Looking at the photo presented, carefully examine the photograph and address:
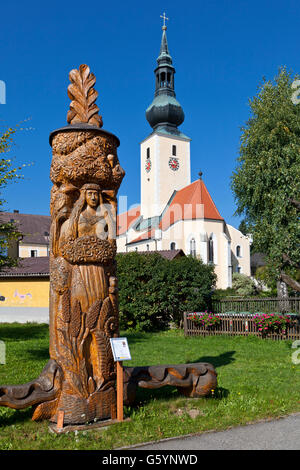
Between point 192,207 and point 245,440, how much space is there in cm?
4269

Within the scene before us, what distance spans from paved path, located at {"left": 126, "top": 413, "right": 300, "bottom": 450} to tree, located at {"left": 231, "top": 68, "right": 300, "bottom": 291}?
680cm

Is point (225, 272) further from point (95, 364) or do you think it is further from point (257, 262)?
point (95, 364)

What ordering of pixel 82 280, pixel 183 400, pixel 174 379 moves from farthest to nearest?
pixel 183 400 < pixel 174 379 < pixel 82 280

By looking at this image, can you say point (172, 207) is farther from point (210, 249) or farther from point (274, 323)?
point (274, 323)

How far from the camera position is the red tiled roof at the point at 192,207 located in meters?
46.4

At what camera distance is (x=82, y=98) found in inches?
252

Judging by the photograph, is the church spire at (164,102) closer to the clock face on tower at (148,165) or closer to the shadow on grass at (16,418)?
the clock face on tower at (148,165)

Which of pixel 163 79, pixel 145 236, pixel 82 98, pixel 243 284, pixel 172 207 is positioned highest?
pixel 163 79

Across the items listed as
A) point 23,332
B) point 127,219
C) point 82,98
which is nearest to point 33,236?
point 127,219

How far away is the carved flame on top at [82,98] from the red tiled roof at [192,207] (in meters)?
39.7

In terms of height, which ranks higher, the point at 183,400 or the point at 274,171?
the point at 274,171

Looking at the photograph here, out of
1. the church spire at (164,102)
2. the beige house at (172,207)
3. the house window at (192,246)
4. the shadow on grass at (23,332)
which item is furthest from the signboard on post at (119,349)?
the church spire at (164,102)
